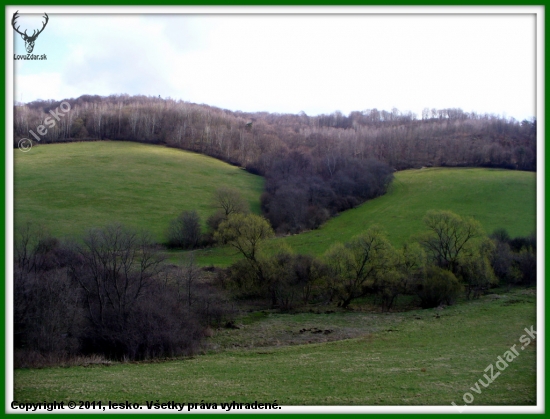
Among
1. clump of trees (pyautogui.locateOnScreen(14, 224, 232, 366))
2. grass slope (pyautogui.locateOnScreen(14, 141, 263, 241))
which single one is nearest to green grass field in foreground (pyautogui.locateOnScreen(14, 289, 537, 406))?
clump of trees (pyautogui.locateOnScreen(14, 224, 232, 366))

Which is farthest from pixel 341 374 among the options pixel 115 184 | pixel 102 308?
pixel 115 184

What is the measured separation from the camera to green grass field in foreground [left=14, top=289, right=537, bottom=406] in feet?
43.3

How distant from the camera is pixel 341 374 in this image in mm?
16750

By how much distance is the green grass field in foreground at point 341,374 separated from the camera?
43.3 feet

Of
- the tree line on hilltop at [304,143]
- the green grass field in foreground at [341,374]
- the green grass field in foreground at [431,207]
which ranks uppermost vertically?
the tree line on hilltop at [304,143]

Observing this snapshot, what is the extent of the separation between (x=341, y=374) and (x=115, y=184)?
63146mm

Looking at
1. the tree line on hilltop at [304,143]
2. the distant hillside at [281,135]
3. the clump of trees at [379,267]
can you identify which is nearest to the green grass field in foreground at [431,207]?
the tree line on hilltop at [304,143]

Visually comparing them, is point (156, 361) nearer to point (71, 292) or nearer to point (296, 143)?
point (71, 292)

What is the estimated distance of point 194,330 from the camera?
28.3 m

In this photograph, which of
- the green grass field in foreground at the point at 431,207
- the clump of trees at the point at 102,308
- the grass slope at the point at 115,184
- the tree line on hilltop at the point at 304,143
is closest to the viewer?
the clump of trees at the point at 102,308

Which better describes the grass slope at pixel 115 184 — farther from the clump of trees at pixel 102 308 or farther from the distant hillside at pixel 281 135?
the clump of trees at pixel 102 308

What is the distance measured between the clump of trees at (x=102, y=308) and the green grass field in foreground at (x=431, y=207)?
1755 cm

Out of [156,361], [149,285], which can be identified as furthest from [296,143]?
[156,361]

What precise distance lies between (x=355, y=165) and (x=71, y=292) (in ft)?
215
